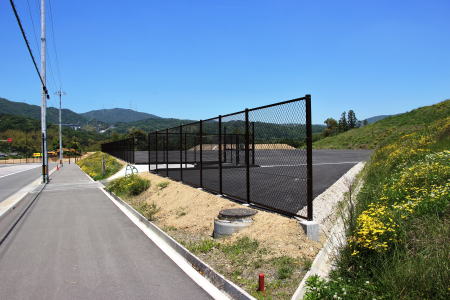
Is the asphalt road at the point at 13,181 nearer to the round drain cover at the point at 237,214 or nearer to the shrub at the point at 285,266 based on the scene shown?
the round drain cover at the point at 237,214

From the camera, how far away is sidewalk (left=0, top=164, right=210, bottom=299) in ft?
17.1

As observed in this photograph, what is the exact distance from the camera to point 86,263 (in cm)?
653

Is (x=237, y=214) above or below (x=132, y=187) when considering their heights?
above

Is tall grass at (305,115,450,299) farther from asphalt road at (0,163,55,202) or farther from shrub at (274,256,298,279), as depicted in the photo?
asphalt road at (0,163,55,202)

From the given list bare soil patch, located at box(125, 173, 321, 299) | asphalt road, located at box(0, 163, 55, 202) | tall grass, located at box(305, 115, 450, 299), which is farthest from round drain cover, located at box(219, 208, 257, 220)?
asphalt road, located at box(0, 163, 55, 202)

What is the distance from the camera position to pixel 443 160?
301 inches

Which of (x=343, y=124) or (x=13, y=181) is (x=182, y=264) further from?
(x=343, y=124)

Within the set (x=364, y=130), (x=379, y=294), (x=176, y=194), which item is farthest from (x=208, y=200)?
(x=364, y=130)

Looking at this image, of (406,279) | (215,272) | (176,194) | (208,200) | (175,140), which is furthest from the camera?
(175,140)

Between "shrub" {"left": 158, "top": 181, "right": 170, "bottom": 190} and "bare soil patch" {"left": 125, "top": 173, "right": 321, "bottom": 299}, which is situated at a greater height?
"shrub" {"left": 158, "top": 181, "right": 170, "bottom": 190}

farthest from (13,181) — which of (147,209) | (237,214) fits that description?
(237,214)

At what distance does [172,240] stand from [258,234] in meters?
1.84

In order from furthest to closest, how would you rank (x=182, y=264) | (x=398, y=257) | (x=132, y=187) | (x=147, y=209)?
(x=132, y=187), (x=147, y=209), (x=182, y=264), (x=398, y=257)

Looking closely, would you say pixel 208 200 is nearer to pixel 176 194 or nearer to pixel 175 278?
pixel 176 194
